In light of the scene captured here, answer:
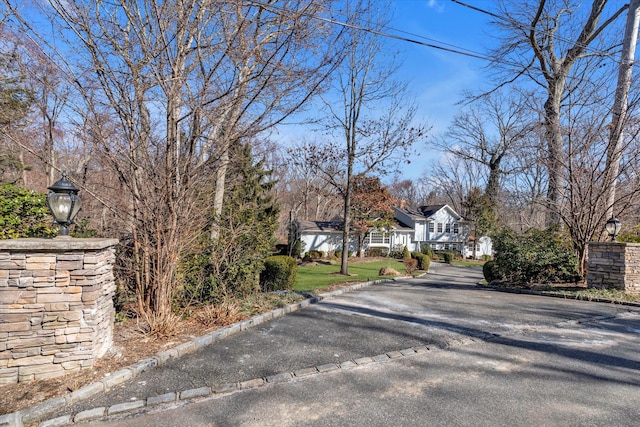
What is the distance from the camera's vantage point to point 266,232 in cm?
728

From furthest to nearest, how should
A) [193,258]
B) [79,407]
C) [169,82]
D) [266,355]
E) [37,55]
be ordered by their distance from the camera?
[193,258]
[169,82]
[37,55]
[266,355]
[79,407]

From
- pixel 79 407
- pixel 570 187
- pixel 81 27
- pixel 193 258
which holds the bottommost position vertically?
pixel 79 407

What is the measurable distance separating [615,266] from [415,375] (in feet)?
24.7

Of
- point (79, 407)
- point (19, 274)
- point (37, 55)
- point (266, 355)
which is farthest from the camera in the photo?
point (37, 55)

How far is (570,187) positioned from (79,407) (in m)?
11.6

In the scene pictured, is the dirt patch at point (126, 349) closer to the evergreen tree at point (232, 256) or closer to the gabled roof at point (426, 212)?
the evergreen tree at point (232, 256)

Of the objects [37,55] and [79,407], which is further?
[37,55]

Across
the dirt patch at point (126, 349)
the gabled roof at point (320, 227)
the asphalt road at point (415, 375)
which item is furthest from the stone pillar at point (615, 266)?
the gabled roof at point (320, 227)

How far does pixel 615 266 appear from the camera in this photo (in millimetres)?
8172

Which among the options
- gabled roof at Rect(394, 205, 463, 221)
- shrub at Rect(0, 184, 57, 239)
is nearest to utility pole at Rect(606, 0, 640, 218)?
shrub at Rect(0, 184, 57, 239)

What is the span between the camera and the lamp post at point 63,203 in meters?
4.02

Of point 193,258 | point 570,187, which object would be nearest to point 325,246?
point 570,187

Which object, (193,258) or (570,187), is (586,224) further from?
(193,258)

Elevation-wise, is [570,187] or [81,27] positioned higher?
[81,27]
